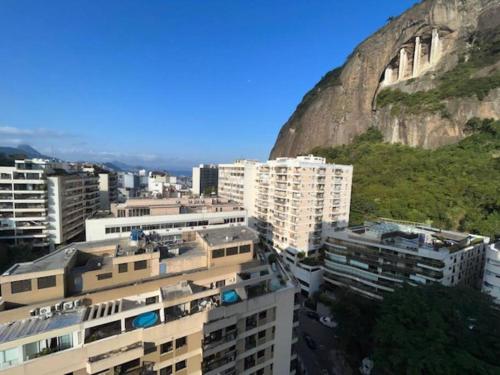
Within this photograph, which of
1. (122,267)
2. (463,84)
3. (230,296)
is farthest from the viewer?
(463,84)

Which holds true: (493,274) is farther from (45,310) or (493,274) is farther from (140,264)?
(45,310)

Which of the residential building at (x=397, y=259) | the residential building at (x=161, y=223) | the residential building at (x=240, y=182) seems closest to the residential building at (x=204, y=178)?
the residential building at (x=240, y=182)

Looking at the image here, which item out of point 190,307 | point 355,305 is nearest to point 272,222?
point 355,305

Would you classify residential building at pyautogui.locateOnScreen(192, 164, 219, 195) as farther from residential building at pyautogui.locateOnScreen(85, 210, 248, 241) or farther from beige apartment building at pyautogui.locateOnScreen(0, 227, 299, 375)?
beige apartment building at pyautogui.locateOnScreen(0, 227, 299, 375)

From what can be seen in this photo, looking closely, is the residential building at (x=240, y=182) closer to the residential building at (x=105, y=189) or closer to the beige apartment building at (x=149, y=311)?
the residential building at (x=105, y=189)

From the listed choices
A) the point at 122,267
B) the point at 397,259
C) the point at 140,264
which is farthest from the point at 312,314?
the point at 122,267

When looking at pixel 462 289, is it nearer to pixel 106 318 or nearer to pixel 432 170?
pixel 106 318
